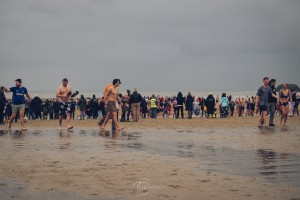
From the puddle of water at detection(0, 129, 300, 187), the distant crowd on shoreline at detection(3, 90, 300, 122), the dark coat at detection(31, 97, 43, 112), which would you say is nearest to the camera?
the puddle of water at detection(0, 129, 300, 187)

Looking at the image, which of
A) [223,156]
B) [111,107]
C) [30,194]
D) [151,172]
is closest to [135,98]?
[111,107]

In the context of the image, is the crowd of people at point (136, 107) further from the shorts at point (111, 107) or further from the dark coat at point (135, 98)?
the shorts at point (111, 107)

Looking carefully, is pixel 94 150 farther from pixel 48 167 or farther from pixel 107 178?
pixel 107 178

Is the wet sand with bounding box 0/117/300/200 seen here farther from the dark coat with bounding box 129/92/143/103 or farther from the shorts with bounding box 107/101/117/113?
the dark coat with bounding box 129/92/143/103

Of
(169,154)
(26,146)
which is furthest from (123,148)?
(26,146)

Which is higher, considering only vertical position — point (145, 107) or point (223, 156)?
point (145, 107)

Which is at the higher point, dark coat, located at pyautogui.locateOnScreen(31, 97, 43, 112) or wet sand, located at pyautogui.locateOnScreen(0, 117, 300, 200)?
dark coat, located at pyautogui.locateOnScreen(31, 97, 43, 112)

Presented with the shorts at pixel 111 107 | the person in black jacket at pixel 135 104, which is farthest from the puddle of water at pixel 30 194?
the person in black jacket at pixel 135 104

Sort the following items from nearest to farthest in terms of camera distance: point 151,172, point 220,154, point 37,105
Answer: point 151,172 → point 220,154 → point 37,105

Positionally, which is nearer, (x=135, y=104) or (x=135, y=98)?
(x=135, y=104)

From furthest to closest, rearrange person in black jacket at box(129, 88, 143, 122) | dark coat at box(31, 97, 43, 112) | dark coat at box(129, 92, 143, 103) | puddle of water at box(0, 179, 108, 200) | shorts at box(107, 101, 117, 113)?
dark coat at box(31, 97, 43, 112) → dark coat at box(129, 92, 143, 103) → person in black jacket at box(129, 88, 143, 122) → shorts at box(107, 101, 117, 113) → puddle of water at box(0, 179, 108, 200)

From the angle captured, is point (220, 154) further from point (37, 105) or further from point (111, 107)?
point (37, 105)

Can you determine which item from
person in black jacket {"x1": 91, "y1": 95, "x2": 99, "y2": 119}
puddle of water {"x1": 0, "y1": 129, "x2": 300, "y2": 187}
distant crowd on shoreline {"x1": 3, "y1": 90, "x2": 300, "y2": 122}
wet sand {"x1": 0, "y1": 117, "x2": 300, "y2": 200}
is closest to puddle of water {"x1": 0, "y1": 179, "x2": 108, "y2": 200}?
wet sand {"x1": 0, "y1": 117, "x2": 300, "y2": 200}

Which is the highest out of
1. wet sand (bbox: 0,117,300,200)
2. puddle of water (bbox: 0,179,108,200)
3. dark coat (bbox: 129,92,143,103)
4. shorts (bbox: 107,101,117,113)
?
dark coat (bbox: 129,92,143,103)
